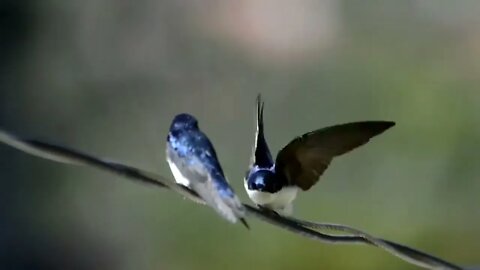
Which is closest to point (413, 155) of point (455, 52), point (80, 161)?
point (455, 52)

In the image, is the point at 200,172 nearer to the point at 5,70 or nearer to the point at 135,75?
the point at 135,75

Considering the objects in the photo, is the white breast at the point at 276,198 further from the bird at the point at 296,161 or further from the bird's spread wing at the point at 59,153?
the bird's spread wing at the point at 59,153

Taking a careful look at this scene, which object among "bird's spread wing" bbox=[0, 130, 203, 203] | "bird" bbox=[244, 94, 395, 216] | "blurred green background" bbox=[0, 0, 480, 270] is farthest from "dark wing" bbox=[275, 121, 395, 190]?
"blurred green background" bbox=[0, 0, 480, 270]

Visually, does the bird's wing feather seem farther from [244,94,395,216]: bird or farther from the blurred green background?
the blurred green background

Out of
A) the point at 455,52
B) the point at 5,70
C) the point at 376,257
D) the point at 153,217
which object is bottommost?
the point at 376,257

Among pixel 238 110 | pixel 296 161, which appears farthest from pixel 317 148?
pixel 238 110

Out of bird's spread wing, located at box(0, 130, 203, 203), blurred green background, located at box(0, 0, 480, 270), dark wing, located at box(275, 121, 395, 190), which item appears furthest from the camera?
blurred green background, located at box(0, 0, 480, 270)
